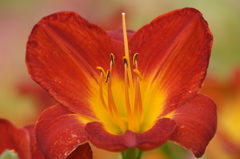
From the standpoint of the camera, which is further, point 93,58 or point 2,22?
point 2,22

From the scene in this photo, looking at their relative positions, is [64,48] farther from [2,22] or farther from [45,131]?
[2,22]

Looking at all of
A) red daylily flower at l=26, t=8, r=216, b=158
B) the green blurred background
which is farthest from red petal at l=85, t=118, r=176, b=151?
the green blurred background

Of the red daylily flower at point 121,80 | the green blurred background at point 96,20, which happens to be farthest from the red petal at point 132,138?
the green blurred background at point 96,20

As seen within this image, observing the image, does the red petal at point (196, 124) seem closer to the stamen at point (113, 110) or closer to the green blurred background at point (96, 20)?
the stamen at point (113, 110)

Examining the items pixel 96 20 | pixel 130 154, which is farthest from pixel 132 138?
pixel 96 20

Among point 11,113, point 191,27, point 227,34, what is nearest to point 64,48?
point 191,27

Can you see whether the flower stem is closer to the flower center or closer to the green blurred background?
the flower center
